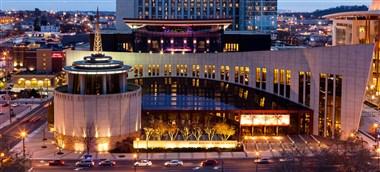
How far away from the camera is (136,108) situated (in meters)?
76.8

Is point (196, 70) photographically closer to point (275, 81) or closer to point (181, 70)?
point (181, 70)

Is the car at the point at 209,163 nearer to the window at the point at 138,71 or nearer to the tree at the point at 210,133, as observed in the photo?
the tree at the point at 210,133

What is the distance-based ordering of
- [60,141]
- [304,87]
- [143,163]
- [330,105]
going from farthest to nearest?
[304,87]
[330,105]
[60,141]
[143,163]

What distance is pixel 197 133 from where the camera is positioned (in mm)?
75812

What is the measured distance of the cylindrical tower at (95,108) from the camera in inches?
2881

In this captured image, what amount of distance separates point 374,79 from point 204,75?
2905 cm

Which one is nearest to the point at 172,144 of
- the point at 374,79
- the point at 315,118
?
the point at 315,118

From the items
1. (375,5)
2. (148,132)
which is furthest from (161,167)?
(375,5)

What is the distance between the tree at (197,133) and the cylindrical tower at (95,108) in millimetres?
7047

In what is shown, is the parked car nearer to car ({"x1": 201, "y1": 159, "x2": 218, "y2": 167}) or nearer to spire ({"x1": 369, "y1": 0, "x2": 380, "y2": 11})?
car ({"x1": 201, "y1": 159, "x2": 218, "y2": 167})

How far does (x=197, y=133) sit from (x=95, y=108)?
1283 centimetres

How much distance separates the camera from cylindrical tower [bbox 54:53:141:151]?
2881 inches

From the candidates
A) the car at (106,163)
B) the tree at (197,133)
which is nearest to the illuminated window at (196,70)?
the tree at (197,133)

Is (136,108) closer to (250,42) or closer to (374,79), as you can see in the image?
(374,79)
